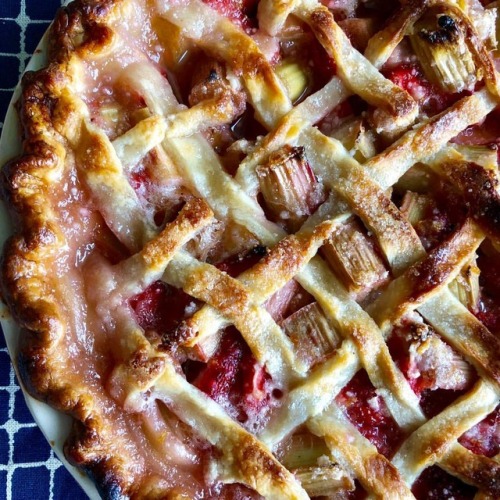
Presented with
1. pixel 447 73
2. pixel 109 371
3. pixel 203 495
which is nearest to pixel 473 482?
pixel 203 495

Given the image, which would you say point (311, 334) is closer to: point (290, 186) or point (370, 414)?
point (370, 414)

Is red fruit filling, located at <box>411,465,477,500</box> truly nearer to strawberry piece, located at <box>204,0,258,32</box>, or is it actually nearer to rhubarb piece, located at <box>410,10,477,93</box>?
rhubarb piece, located at <box>410,10,477,93</box>

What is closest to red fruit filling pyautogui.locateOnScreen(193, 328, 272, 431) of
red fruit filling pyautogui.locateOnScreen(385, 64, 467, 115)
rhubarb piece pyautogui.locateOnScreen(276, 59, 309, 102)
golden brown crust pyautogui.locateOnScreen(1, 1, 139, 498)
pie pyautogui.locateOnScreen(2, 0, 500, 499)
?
pie pyautogui.locateOnScreen(2, 0, 500, 499)

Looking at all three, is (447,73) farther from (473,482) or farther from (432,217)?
(473,482)

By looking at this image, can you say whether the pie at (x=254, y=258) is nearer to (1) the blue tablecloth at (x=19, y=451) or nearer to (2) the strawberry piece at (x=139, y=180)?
(2) the strawberry piece at (x=139, y=180)

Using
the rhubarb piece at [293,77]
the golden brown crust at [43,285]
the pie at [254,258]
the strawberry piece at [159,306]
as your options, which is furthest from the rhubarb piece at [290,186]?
the golden brown crust at [43,285]

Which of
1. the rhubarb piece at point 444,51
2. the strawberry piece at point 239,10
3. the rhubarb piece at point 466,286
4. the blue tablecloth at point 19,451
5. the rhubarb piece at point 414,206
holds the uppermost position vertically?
the strawberry piece at point 239,10

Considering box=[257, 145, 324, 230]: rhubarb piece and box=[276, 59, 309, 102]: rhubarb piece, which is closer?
box=[257, 145, 324, 230]: rhubarb piece
